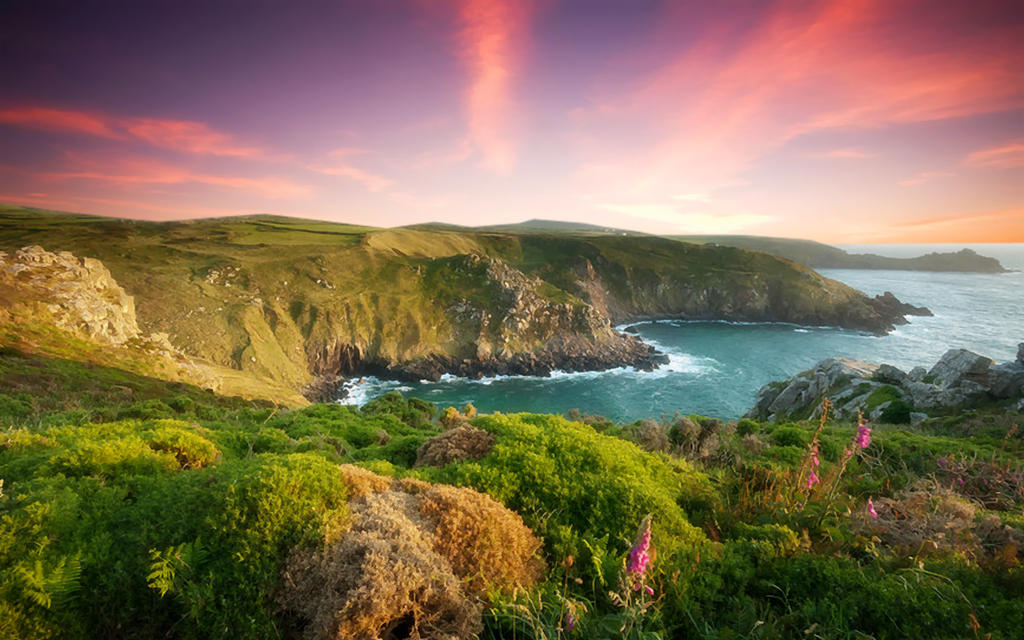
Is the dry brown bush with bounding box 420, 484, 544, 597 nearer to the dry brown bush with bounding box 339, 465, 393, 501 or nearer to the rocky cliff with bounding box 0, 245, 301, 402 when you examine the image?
the dry brown bush with bounding box 339, 465, 393, 501

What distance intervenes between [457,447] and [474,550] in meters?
2.99

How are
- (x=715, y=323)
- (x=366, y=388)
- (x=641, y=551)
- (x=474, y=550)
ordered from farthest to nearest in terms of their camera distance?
(x=715, y=323), (x=366, y=388), (x=474, y=550), (x=641, y=551)

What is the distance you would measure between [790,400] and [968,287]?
209m

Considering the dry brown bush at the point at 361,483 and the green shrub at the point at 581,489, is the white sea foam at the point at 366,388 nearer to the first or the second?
the green shrub at the point at 581,489

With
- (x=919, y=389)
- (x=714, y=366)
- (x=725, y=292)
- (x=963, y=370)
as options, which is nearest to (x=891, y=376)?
(x=963, y=370)

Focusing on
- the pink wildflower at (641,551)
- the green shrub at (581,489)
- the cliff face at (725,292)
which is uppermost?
the pink wildflower at (641,551)

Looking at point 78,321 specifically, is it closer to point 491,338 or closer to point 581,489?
point 581,489

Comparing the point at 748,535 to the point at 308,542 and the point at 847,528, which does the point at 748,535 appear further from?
the point at 308,542

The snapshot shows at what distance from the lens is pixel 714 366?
247ft

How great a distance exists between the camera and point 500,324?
8188 cm

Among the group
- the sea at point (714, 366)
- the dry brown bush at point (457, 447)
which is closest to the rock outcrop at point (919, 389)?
the sea at point (714, 366)

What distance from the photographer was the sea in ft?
197

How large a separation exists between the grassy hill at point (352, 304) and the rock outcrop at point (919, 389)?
163ft

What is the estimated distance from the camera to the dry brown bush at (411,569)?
2.96 metres
